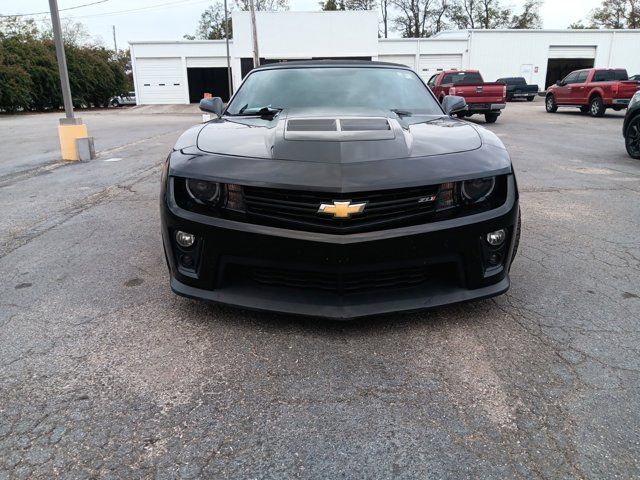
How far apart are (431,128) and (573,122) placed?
1631 cm

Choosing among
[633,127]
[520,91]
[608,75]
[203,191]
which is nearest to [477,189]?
[203,191]

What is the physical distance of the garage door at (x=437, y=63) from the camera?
36.3 metres

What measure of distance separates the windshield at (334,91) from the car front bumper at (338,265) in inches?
58.5

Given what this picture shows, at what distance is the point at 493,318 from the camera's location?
2.92 meters

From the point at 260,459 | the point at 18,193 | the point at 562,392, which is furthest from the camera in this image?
the point at 18,193

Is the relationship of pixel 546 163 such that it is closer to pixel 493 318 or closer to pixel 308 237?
pixel 493 318

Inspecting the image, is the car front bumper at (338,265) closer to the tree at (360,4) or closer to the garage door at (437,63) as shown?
the garage door at (437,63)

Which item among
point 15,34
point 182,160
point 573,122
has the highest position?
point 15,34

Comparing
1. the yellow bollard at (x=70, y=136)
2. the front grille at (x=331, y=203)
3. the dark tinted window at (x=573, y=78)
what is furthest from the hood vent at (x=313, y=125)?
the dark tinted window at (x=573, y=78)

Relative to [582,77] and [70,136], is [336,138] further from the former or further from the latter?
[582,77]

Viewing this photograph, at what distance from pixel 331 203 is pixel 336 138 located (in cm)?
44

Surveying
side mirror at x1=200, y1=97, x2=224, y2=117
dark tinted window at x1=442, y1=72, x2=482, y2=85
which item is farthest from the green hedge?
side mirror at x1=200, y1=97, x2=224, y2=117

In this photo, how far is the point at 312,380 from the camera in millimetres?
2312

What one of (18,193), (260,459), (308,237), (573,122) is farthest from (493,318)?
(573,122)
